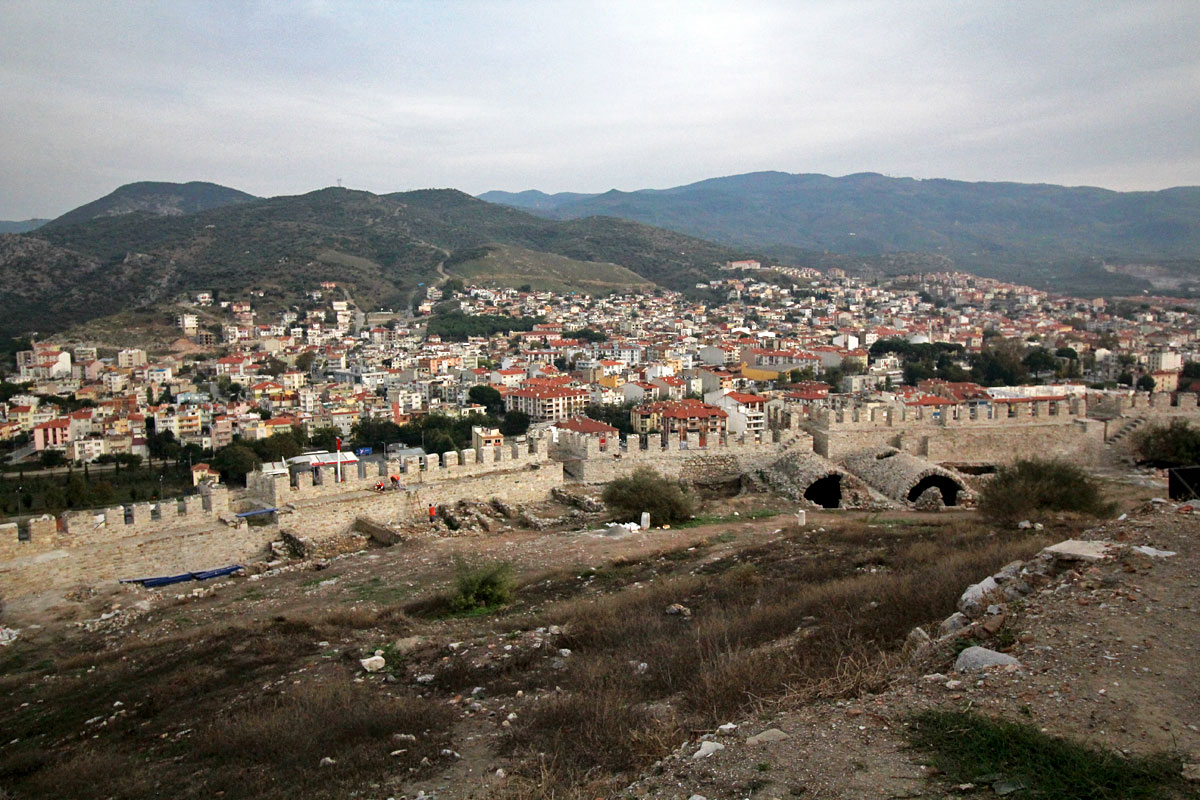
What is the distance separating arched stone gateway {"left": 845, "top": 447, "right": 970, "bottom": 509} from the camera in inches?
569

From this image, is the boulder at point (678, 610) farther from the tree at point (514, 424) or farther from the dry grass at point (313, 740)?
the tree at point (514, 424)

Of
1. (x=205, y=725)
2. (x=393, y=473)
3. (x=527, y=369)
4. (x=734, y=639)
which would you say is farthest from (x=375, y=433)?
(x=734, y=639)

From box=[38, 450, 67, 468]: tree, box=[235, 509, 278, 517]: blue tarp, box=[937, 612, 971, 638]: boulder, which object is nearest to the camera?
box=[937, 612, 971, 638]: boulder

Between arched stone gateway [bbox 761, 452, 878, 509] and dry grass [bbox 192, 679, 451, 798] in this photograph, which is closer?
dry grass [bbox 192, 679, 451, 798]

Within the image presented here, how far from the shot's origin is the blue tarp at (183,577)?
10500 millimetres

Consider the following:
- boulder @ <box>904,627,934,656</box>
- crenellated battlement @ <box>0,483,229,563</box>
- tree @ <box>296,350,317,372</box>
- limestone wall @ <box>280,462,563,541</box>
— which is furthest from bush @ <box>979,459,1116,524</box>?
tree @ <box>296,350,317,372</box>

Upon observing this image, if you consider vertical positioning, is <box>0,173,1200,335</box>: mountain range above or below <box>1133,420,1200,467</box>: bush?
above

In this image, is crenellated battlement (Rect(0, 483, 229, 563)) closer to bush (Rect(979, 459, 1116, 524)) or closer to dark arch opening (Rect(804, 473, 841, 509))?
dark arch opening (Rect(804, 473, 841, 509))

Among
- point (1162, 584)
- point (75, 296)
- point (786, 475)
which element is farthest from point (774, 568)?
point (75, 296)

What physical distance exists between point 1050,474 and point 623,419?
46417mm

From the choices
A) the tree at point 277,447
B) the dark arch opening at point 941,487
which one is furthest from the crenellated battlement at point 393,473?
the tree at point 277,447

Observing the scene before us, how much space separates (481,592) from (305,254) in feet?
446

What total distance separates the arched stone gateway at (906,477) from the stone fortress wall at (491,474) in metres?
0.18

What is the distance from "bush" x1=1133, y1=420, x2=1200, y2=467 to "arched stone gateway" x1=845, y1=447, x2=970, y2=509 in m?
4.64
